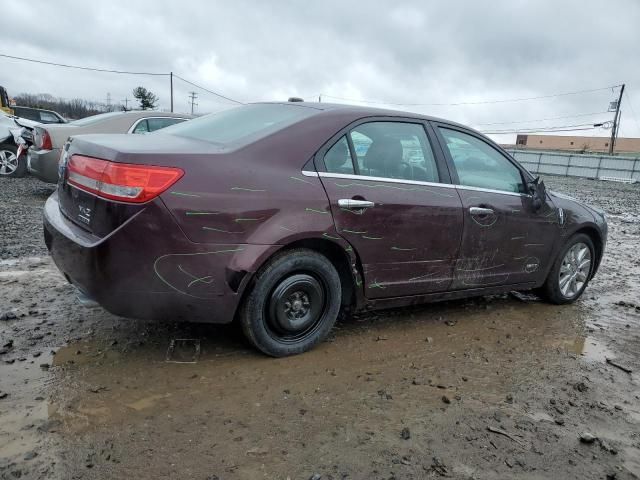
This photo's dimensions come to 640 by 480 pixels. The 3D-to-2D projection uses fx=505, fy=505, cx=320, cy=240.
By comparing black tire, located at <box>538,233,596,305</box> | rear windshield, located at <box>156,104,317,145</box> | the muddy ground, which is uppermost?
rear windshield, located at <box>156,104,317,145</box>

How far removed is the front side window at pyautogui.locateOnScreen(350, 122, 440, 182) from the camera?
340 cm

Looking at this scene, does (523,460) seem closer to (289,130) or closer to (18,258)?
(289,130)

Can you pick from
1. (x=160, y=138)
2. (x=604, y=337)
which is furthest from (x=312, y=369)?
(x=604, y=337)

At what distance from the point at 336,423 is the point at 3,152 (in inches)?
406

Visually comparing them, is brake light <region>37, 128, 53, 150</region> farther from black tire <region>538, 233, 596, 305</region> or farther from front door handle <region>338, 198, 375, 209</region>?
black tire <region>538, 233, 596, 305</region>

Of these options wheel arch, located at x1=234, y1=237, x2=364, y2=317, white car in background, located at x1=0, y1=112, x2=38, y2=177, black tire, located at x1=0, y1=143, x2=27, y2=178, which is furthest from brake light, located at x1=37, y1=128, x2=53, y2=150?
wheel arch, located at x1=234, y1=237, x2=364, y2=317

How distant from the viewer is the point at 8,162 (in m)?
10.3

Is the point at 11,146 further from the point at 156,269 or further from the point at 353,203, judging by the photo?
the point at 353,203

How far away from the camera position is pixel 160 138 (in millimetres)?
3229

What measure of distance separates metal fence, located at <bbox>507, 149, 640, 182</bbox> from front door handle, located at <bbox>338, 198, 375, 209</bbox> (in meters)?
27.3

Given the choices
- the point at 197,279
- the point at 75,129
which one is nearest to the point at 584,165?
the point at 75,129

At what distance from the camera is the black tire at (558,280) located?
4707 mm

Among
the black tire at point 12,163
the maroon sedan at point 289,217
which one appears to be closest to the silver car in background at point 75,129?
the black tire at point 12,163

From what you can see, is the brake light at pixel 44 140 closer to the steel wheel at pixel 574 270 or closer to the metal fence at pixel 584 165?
the steel wheel at pixel 574 270
